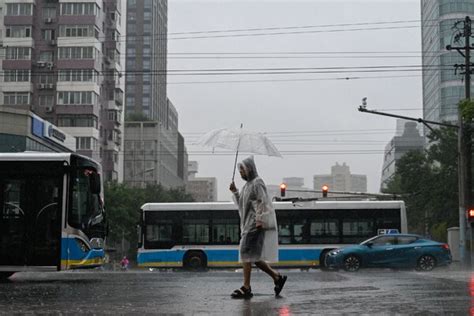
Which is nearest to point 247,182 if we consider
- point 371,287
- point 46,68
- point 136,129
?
point 371,287

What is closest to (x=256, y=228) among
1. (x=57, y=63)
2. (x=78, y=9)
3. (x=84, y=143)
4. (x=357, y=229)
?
(x=357, y=229)

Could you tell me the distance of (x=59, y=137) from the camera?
5944 cm

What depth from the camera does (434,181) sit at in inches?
1708

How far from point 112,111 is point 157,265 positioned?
55.5m

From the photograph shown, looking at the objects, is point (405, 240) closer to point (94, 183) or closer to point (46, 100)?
point (94, 183)

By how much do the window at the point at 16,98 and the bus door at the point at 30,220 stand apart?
6070 cm

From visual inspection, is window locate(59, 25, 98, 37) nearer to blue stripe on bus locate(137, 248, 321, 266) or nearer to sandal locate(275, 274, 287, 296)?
blue stripe on bus locate(137, 248, 321, 266)

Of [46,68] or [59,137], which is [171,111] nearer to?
[46,68]

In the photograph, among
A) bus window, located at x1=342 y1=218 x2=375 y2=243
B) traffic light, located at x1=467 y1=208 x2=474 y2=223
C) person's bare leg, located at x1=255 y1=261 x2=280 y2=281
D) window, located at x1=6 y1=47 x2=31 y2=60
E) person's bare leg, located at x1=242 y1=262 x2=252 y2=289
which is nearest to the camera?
person's bare leg, located at x1=242 y1=262 x2=252 y2=289

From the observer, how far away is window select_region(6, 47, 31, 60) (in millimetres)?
72312

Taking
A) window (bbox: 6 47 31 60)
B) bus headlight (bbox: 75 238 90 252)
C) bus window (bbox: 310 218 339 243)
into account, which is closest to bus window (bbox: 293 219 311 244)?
bus window (bbox: 310 218 339 243)

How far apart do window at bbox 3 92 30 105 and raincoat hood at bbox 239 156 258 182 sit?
66914 millimetres

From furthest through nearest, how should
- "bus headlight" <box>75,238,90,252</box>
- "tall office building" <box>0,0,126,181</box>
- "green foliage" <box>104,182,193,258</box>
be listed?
"tall office building" <box>0,0,126,181</box>
"green foliage" <box>104,182,193,258</box>
"bus headlight" <box>75,238,90,252</box>

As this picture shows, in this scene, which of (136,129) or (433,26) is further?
(136,129)
